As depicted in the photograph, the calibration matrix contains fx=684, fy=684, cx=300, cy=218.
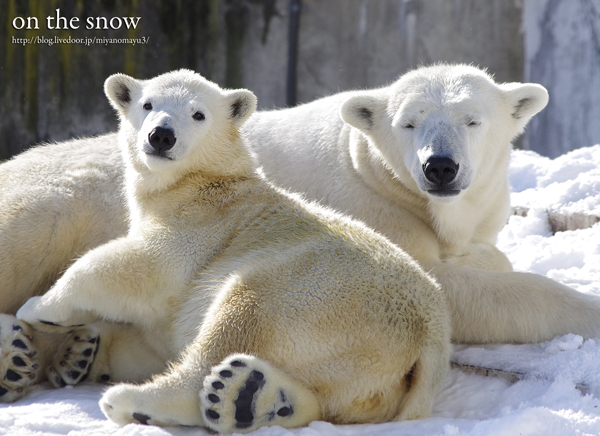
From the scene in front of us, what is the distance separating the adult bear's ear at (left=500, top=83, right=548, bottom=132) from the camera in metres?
3.86

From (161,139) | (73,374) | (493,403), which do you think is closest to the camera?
(493,403)

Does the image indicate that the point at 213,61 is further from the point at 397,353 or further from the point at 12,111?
the point at 397,353

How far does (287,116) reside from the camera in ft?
15.4

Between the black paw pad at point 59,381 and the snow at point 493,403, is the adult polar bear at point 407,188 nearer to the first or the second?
the snow at point 493,403

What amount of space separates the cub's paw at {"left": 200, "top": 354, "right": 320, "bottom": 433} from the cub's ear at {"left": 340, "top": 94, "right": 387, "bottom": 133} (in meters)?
1.95

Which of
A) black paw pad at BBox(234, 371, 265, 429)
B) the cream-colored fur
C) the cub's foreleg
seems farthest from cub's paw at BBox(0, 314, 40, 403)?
the cream-colored fur

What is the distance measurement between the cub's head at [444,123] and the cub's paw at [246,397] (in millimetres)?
1533

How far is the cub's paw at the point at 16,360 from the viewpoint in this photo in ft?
9.50

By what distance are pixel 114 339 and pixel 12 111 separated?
6.91 m

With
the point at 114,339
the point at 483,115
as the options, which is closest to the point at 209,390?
the point at 114,339

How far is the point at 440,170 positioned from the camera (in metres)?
3.37

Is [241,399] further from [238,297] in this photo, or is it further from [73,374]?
[73,374]

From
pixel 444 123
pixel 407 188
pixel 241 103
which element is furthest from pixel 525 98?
pixel 241 103

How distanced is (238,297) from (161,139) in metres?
0.99
